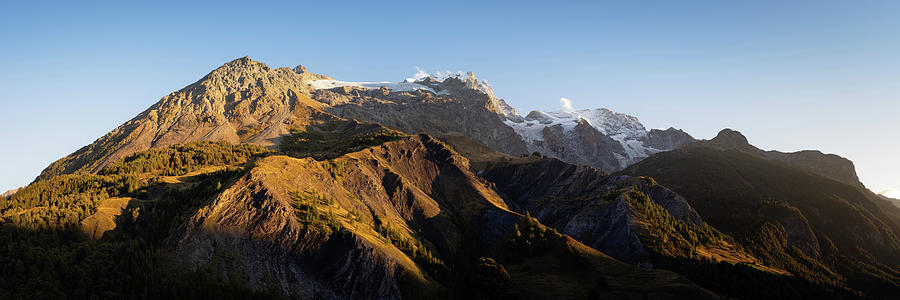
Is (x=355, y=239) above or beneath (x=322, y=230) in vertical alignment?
beneath

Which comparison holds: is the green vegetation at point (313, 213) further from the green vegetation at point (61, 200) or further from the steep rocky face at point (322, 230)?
the green vegetation at point (61, 200)

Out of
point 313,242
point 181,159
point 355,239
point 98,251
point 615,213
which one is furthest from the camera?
point 181,159

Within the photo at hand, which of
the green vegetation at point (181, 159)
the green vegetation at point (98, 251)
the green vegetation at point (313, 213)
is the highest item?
the green vegetation at point (181, 159)

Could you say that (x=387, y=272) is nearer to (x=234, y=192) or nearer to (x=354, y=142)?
(x=234, y=192)

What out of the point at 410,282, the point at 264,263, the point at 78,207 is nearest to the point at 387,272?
the point at 410,282

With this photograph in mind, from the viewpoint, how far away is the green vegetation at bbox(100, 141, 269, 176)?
145 meters

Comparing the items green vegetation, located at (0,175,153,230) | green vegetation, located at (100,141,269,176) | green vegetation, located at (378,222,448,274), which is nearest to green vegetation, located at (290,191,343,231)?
green vegetation, located at (378,222,448,274)

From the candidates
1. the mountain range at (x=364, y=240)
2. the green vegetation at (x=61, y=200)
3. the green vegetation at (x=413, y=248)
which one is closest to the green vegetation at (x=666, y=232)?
the mountain range at (x=364, y=240)

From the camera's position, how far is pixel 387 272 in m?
91.8

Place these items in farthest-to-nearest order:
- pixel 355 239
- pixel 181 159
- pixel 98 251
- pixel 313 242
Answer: pixel 181 159, pixel 355 239, pixel 313 242, pixel 98 251

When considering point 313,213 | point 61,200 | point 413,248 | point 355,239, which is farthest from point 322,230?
point 61,200

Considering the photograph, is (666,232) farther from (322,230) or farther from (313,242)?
(313,242)

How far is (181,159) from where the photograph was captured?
15938cm

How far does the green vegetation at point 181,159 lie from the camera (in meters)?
145
